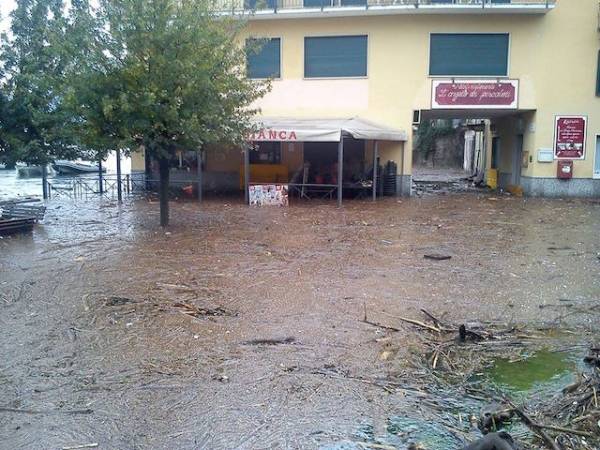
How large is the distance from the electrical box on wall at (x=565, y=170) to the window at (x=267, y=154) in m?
10.5

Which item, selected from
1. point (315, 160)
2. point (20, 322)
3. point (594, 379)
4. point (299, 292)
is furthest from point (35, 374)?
point (315, 160)

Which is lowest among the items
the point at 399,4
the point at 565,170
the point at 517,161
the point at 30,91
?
the point at 565,170

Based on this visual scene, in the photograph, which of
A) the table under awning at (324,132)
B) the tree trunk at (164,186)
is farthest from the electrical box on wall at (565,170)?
the tree trunk at (164,186)

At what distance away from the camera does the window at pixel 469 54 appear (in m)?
19.7

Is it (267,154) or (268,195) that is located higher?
(267,154)

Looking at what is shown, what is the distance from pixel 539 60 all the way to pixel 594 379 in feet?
58.8

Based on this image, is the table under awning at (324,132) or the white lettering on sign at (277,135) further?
the white lettering on sign at (277,135)

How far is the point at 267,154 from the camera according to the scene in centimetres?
2178

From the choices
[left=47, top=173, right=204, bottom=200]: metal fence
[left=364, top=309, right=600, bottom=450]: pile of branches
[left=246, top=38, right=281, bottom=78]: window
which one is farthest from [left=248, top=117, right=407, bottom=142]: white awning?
[left=364, top=309, right=600, bottom=450]: pile of branches

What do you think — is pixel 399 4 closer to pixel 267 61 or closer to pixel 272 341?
pixel 267 61

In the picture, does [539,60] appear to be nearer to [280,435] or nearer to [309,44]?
[309,44]

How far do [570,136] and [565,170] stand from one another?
125 cm

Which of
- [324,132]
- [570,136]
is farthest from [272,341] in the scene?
[570,136]

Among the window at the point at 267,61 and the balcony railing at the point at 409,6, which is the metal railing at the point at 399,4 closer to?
the balcony railing at the point at 409,6
